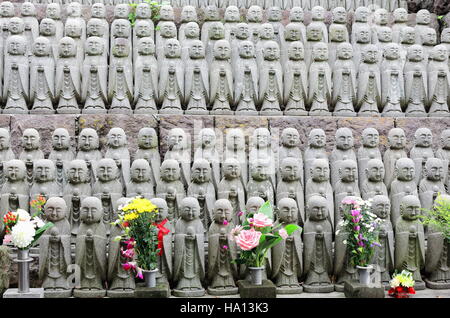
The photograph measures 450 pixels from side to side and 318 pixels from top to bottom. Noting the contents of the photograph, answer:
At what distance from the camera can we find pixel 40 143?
7.63m

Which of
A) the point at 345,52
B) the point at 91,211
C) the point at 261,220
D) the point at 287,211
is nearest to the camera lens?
the point at 261,220

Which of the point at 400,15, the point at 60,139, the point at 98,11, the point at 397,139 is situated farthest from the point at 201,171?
the point at 400,15

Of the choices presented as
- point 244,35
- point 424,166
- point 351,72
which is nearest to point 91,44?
point 244,35

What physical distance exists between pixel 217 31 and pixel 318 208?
3.60 meters

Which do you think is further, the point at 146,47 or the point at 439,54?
the point at 439,54

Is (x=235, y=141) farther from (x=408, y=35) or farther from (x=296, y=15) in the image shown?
(x=408, y=35)

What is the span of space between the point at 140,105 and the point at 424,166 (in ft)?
11.7

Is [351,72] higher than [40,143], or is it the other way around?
[351,72]

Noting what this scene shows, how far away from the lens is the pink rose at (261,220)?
18.5 ft

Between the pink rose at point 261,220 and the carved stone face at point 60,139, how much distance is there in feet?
8.66

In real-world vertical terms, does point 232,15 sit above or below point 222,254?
above

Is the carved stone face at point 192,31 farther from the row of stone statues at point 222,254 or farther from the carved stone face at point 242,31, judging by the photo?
the row of stone statues at point 222,254

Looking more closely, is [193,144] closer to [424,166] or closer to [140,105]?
[140,105]

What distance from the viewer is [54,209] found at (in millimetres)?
6145
